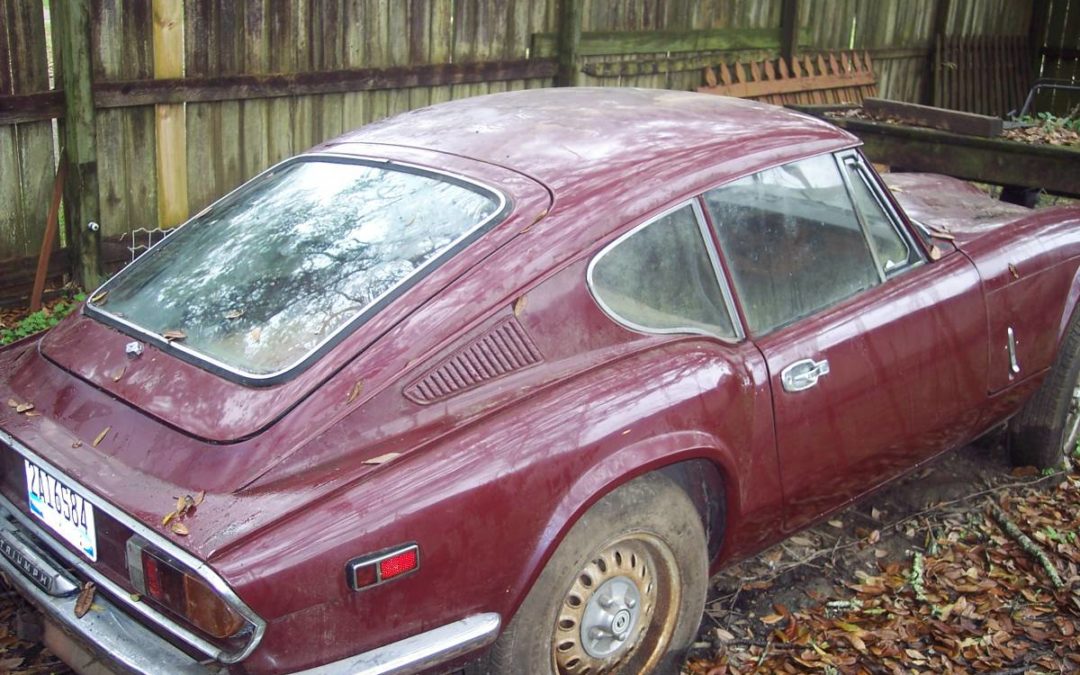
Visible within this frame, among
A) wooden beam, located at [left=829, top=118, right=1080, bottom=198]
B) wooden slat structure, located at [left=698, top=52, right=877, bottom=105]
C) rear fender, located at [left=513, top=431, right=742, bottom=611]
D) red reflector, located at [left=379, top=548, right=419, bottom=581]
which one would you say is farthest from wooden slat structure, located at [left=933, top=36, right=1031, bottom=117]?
red reflector, located at [left=379, top=548, right=419, bottom=581]

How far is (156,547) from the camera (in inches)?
94.3

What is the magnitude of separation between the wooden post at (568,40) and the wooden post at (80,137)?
12.1ft

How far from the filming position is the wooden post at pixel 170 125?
6.12 meters

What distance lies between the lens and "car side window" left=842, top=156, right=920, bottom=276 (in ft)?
12.3

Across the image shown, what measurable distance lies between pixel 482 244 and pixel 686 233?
0.64 m

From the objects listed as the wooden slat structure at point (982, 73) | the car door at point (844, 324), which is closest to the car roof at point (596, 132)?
the car door at point (844, 324)

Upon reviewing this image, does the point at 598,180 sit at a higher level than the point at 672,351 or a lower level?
higher

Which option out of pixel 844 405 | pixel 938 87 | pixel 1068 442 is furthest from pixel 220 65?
pixel 938 87

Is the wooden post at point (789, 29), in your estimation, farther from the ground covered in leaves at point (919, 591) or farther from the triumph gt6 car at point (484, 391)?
the triumph gt6 car at point (484, 391)

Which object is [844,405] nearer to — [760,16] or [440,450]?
[440,450]

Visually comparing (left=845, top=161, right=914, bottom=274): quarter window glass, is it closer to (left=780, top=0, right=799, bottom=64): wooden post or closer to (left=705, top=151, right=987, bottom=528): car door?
(left=705, top=151, right=987, bottom=528): car door

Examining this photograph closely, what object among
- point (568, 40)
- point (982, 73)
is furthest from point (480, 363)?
point (982, 73)

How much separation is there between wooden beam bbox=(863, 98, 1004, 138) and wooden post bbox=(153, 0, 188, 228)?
162 inches

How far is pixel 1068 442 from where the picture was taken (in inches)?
193
